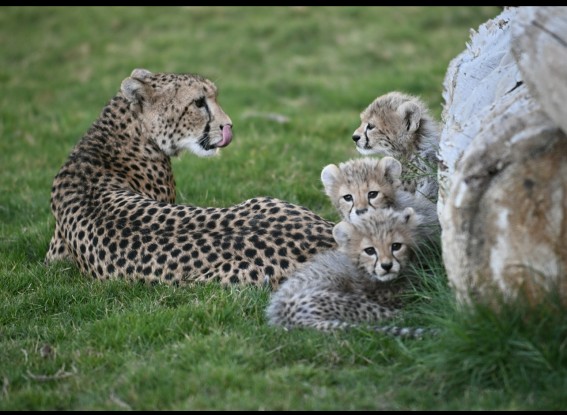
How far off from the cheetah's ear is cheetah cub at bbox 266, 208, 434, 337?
1206 mm

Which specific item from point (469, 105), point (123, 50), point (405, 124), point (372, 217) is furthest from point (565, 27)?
point (123, 50)

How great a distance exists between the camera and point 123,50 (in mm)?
11617

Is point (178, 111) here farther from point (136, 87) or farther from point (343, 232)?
point (343, 232)

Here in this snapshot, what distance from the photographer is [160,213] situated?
4.70 meters

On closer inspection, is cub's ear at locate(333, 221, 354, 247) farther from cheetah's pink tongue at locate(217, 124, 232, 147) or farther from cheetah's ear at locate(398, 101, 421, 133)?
cheetah's pink tongue at locate(217, 124, 232, 147)

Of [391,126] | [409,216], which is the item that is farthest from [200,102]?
[409,216]

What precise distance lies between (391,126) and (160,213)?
61.9 inches

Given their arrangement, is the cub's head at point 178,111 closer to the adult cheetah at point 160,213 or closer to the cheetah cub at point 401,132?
the adult cheetah at point 160,213

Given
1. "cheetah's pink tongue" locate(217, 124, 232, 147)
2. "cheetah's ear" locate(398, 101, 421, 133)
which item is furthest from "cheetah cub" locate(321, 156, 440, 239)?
"cheetah's pink tongue" locate(217, 124, 232, 147)

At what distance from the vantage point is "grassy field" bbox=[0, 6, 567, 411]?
3.31 metres

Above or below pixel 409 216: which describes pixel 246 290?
below

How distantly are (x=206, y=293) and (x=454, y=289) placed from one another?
1278 millimetres

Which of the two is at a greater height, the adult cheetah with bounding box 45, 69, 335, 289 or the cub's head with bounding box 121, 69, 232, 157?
the cub's head with bounding box 121, 69, 232, 157

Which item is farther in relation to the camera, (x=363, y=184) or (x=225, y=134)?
(x=225, y=134)
